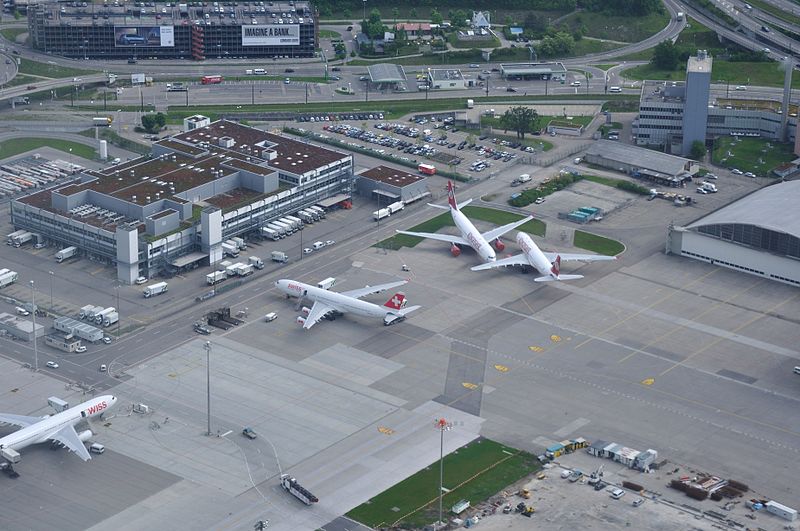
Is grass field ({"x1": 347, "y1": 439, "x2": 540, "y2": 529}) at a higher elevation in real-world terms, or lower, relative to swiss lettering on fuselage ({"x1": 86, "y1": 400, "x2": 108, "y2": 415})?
lower

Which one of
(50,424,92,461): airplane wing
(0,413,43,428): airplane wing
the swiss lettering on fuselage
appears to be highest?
the swiss lettering on fuselage

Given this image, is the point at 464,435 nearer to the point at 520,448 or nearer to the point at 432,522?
the point at 520,448

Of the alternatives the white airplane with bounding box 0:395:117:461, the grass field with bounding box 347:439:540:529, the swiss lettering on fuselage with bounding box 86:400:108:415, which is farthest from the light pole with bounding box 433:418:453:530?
the white airplane with bounding box 0:395:117:461

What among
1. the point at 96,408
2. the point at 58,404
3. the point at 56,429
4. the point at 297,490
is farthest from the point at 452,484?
the point at 58,404

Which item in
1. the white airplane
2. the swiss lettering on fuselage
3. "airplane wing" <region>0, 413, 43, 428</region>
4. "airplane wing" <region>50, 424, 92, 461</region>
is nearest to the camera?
the white airplane

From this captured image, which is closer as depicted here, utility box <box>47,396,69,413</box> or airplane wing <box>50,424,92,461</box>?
airplane wing <box>50,424,92,461</box>

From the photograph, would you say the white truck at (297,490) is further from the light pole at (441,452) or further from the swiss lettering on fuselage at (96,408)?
the swiss lettering on fuselage at (96,408)

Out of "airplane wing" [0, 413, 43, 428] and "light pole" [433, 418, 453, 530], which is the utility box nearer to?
"airplane wing" [0, 413, 43, 428]

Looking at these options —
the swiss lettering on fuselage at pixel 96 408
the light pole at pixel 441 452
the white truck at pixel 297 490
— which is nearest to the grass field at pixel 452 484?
the light pole at pixel 441 452
